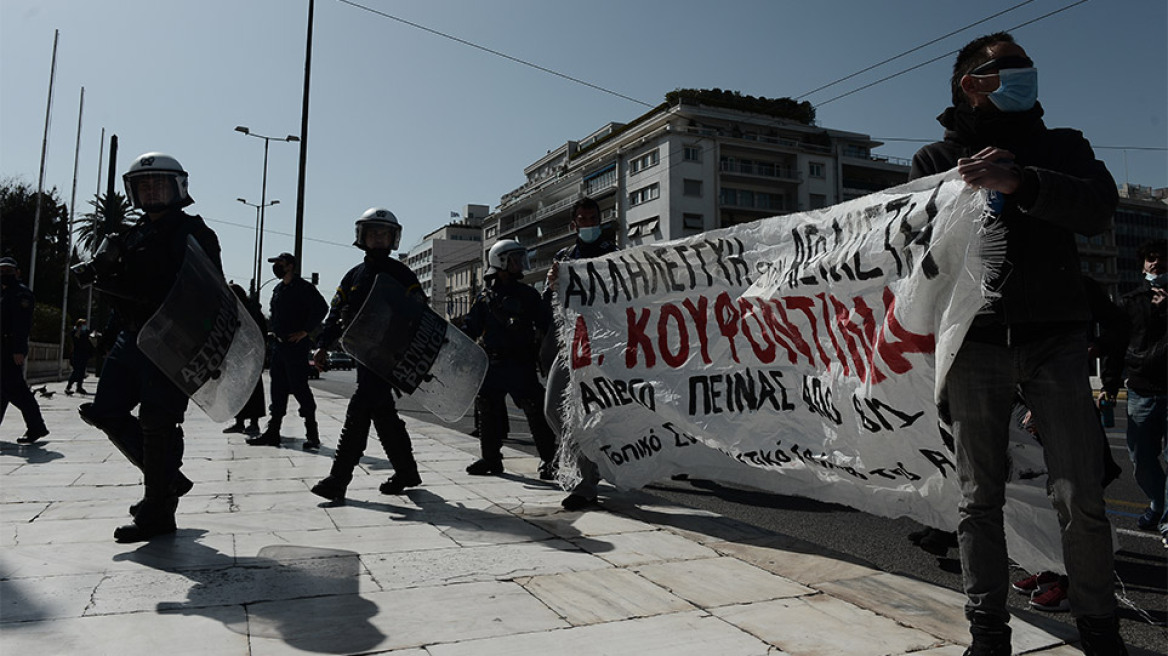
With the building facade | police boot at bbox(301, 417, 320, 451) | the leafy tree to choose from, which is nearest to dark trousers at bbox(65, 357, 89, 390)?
police boot at bbox(301, 417, 320, 451)

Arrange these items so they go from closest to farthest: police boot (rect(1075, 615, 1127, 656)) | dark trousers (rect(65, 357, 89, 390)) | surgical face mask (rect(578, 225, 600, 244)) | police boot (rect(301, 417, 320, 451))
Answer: police boot (rect(1075, 615, 1127, 656)) < surgical face mask (rect(578, 225, 600, 244)) < police boot (rect(301, 417, 320, 451)) < dark trousers (rect(65, 357, 89, 390))

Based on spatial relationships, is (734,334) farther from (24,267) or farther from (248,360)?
(24,267)

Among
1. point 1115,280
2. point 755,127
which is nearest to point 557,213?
point 755,127

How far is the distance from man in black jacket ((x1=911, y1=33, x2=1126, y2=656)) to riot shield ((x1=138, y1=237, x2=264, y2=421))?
335 centimetres

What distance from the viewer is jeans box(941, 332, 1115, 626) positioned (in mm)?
2291

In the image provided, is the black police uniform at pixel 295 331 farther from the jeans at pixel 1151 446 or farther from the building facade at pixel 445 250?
the building facade at pixel 445 250

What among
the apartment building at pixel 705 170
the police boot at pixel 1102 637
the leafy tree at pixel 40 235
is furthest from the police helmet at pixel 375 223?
the apartment building at pixel 705 170

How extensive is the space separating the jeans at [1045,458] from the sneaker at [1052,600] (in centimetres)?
88

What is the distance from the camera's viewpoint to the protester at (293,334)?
7.68 metres

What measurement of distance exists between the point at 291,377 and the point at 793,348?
18.1ft

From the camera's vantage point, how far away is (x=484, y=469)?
20.3 feet

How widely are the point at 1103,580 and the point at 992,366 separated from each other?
677 mm

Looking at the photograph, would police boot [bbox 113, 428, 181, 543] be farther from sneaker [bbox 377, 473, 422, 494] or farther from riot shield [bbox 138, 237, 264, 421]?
sneaker [bbox 377, 473, 422, 494]

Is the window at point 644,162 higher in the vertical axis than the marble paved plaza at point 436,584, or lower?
higher
